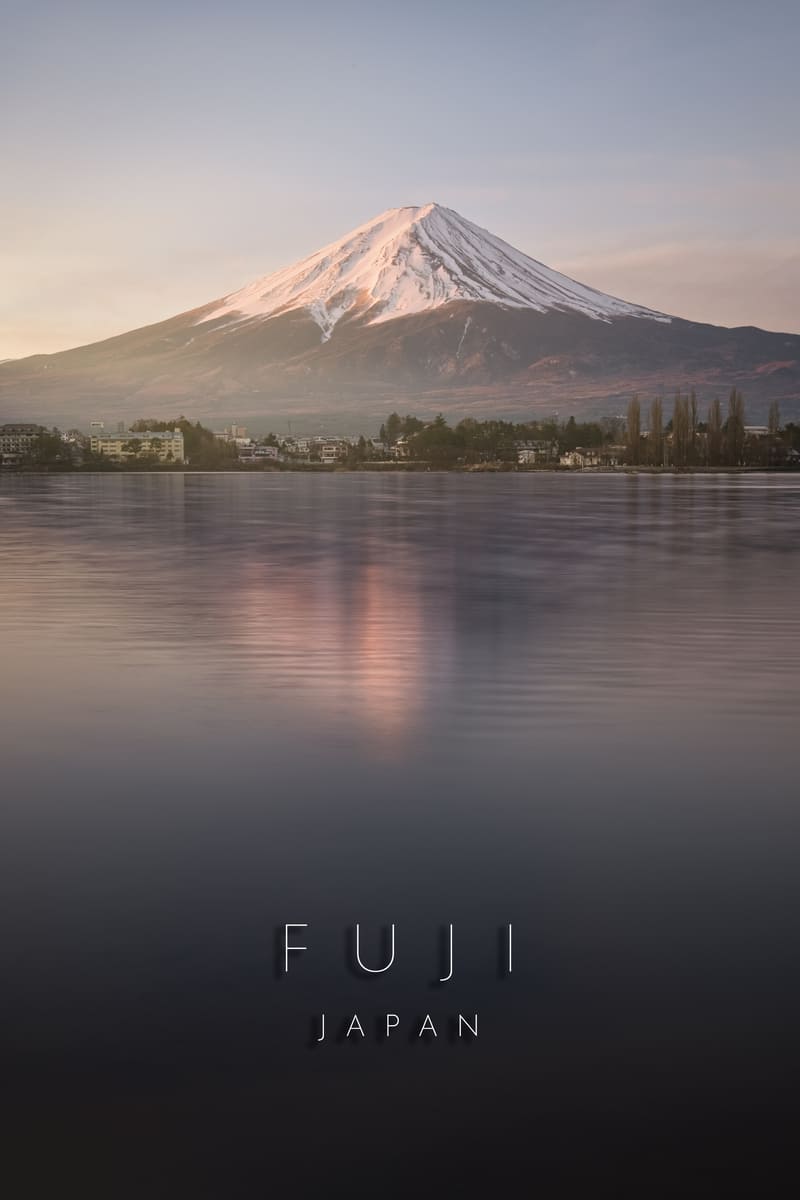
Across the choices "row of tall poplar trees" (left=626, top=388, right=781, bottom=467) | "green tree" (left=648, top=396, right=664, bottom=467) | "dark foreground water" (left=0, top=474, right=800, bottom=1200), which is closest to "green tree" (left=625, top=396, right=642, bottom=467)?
"row of tall poplar trees" (left=626, top=388, right=781, bottom=467)

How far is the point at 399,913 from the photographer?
6293 millimetres

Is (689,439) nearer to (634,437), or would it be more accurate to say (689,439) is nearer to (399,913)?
(634,437)

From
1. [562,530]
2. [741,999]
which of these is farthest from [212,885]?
[562,530]

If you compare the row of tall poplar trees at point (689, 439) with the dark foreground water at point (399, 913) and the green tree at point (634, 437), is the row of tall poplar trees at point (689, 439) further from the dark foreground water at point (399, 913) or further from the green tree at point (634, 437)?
the dark foreground water at point (399, 913)

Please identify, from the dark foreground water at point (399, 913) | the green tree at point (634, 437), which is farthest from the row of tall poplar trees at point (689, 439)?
the dark foreground water at point (399, 913)

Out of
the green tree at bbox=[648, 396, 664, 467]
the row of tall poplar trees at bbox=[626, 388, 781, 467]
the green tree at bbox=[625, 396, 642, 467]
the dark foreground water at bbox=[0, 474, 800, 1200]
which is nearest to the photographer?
the dark foreground water at bbox=[0, 474, 800, 1200]

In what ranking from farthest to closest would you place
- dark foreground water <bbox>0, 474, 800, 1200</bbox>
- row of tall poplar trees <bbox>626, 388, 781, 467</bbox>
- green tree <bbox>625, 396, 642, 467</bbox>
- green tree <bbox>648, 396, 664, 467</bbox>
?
green tree <bbox>648, 396, 664, 467</bbox> → green tree <bbox>625, 396, 642, 467</bbox> → row of tall poplar trees <bbox>626, 388, 781, 467</bbox> → dark foreground water <bbox>0, 474, 800, 1200</bbox>

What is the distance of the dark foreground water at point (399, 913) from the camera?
436cm

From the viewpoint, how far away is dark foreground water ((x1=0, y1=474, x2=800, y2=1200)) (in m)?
4.36

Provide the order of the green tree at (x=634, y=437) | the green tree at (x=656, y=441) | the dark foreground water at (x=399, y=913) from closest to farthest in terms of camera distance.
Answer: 1. the dark foreground water at (x=399, y=913)
2. the green tree at (x=634, y=437)
3. the green tree at (x=656, y=441)

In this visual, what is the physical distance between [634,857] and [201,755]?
4057 mm

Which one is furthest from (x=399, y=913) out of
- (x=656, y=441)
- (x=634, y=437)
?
(x=634, y=437)

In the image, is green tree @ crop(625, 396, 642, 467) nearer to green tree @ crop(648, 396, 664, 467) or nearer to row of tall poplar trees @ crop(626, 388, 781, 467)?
row of tall poplar trees @ crop(626, 388, 781, 467)

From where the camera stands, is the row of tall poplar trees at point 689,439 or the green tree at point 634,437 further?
the green tree at point 634,437
